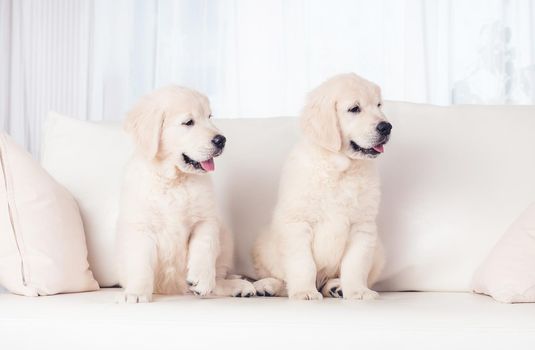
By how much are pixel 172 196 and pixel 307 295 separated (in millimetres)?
544

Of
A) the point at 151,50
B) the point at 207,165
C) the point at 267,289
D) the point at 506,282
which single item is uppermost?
the point at 151,50

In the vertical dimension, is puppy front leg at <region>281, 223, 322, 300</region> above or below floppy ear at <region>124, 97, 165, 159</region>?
below

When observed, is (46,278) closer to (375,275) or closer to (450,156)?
(375,275)

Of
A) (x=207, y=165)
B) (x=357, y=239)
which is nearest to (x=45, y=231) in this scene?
(x=207, y=165)

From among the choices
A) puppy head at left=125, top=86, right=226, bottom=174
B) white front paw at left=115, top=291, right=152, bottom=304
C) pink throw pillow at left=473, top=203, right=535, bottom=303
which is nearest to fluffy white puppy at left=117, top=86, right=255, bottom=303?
puppy head at left=125, top=86, right=226, bottom=174

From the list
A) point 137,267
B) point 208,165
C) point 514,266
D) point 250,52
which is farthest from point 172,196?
point 250,52

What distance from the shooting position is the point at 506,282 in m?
2.11

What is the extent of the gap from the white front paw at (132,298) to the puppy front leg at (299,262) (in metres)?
0.46

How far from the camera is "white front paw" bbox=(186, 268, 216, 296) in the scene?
2.20 m

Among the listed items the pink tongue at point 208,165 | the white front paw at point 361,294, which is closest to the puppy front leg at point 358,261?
the white front paw at point 361,294

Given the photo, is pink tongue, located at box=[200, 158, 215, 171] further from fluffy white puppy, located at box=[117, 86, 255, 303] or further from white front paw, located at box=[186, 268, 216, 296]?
white front paw, located at box=[186, 268, 216, 296]

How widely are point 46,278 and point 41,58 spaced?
106 inches

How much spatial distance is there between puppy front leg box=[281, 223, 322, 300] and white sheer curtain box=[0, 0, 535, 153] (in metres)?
2.02

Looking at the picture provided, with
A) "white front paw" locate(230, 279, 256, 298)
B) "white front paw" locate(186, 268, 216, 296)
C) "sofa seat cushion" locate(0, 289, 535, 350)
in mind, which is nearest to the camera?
"sofa seat cushion" locate(0, 289, 535, 350)
